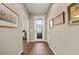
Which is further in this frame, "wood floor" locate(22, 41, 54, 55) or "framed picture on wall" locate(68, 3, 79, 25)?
"wood floor" locate(22, 41, 54, 55)

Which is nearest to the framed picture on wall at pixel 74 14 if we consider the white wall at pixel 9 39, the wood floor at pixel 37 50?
the white wall at pixel 9 39

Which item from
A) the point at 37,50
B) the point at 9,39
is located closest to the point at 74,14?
the point at 9,39

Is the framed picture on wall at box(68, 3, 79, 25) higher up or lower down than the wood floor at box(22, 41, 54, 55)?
higher up

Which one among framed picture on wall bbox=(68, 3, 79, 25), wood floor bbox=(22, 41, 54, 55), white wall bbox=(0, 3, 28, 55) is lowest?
wood floor bbox=(22, 41, 54, 55)

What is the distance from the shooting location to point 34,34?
158 inches

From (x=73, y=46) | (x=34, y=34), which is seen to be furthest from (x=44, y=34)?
(x=73, y=46)

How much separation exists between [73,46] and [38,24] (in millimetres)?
1550

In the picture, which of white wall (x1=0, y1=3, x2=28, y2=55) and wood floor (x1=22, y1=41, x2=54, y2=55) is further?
Answer: wood floor (x1=22, y1=41, x2=54, y2=55)

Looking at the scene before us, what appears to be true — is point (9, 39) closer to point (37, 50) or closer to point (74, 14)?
point (74, 14)

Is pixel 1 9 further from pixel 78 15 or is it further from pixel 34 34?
pixel 34 34

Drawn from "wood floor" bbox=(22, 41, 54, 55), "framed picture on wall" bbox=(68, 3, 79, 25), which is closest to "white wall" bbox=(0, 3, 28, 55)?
"wood floor" bbox=(22, 41, 54, 55)

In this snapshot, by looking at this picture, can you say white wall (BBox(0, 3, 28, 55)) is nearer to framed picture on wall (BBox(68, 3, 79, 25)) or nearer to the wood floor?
the wood floor

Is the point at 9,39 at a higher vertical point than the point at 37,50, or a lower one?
higher
